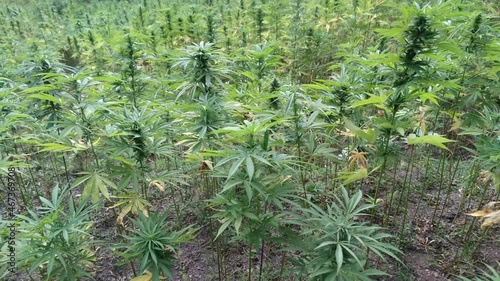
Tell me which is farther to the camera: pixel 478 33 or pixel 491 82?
pixel 491 82

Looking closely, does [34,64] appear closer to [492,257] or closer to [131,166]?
[131,166]

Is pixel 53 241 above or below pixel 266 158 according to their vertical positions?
below

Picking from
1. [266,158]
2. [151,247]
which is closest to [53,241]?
[151,247]

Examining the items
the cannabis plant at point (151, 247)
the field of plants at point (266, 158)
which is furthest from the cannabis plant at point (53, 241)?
the cannabis plant at point (151, 247)

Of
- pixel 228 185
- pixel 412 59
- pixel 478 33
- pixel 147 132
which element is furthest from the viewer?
pixel 478 33

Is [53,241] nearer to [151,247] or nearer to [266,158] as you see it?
[151,247]

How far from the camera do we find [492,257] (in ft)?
9.08

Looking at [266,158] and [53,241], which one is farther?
[53,241]

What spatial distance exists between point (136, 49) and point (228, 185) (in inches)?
73.7

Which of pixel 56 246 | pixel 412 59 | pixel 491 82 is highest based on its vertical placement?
pixel 412 59

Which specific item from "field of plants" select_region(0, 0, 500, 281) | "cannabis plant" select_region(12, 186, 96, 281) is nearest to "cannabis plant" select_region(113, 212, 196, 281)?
"field of plants" select_region(0, 0, 500, 281)

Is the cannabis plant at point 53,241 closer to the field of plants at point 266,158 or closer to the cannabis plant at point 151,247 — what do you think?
the field of plants at point 266,158

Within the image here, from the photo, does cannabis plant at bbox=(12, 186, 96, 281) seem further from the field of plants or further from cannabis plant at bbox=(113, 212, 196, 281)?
cannabis plant at bbox=(113, 212, 196, 281)

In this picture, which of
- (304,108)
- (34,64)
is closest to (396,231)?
(304,108)
